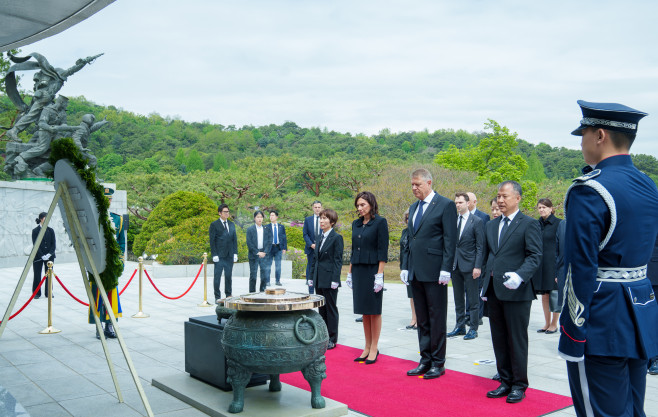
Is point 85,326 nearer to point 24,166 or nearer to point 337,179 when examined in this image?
point 24,166

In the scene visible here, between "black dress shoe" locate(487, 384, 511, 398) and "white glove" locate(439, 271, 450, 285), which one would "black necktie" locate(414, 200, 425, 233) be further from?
"black dress shoe" locate(487, 384, 511, 398)

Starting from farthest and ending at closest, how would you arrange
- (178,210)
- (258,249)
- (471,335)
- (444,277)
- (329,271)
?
(178,210), (258,249), (471,335), (329,271), (444,277)

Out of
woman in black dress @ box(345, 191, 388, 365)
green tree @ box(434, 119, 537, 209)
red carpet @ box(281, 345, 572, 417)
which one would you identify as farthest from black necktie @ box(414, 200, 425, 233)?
green tree @ box(434, 119, 537, 209)

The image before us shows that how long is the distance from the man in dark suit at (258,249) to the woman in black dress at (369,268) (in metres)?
5.52

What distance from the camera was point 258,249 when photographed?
1152 cm

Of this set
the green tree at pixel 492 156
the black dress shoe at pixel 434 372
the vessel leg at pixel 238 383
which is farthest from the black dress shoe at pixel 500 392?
the green tree at pixel 492 156

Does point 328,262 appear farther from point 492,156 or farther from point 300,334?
point 492,156

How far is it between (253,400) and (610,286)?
121 inches

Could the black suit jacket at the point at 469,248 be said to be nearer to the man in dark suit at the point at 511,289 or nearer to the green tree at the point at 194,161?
the man in dark suit at the point at 511,289

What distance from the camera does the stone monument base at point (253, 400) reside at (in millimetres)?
4281

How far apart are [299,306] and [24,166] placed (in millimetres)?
18594

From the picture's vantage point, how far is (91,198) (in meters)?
4.02

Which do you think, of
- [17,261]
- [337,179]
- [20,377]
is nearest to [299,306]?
[20,377]

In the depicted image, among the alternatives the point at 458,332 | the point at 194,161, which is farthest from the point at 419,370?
the point at 194,161
